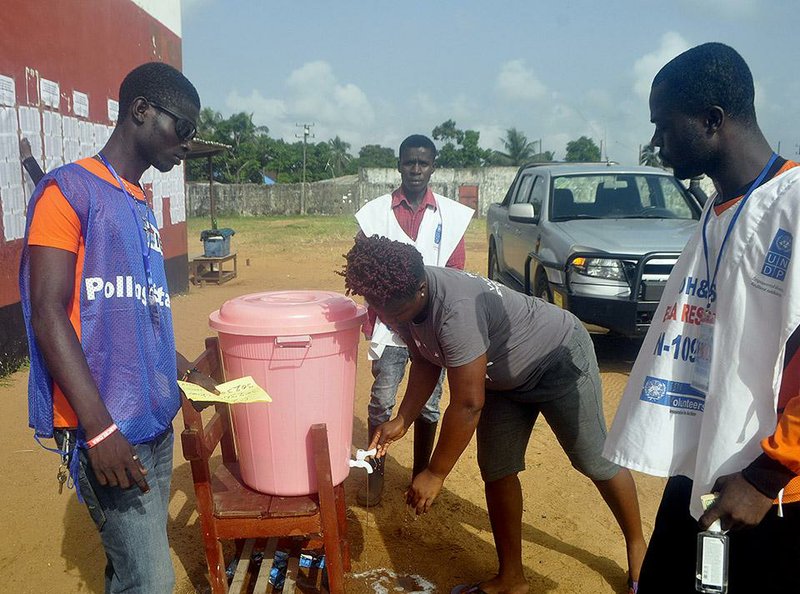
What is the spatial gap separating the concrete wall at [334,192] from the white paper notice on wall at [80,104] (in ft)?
79.8

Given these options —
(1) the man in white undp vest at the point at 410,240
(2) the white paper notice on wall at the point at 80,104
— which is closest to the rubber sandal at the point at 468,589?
(1) the man in white undp vest at the point at 410,240

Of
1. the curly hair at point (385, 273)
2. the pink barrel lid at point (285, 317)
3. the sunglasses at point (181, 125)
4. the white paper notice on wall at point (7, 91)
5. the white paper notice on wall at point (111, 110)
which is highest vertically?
the white paper notice on wall at point (111, 110)

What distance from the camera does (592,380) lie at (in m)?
2.76

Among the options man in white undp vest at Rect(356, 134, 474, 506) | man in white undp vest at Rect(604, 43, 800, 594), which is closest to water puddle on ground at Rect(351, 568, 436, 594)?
man in white undp vest at Rect(356, 134, 474, 506)

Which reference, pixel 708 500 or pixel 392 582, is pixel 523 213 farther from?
pixel 708 500

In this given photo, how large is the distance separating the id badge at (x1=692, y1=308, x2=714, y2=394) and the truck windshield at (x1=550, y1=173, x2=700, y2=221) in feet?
17.4

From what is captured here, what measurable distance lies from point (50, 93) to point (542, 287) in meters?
5.36

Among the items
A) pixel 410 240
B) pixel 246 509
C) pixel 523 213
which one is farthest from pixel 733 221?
pixel 523 213

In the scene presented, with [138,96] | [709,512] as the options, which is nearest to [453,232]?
[138,96]

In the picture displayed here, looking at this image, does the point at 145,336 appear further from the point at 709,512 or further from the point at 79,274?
the point at 709,512

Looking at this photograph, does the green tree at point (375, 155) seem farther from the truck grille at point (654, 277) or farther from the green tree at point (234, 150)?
the truck grille at point (654, 277)

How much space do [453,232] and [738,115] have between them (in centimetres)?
224

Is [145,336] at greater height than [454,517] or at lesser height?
greater

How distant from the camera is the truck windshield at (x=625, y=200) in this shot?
6773 mm
